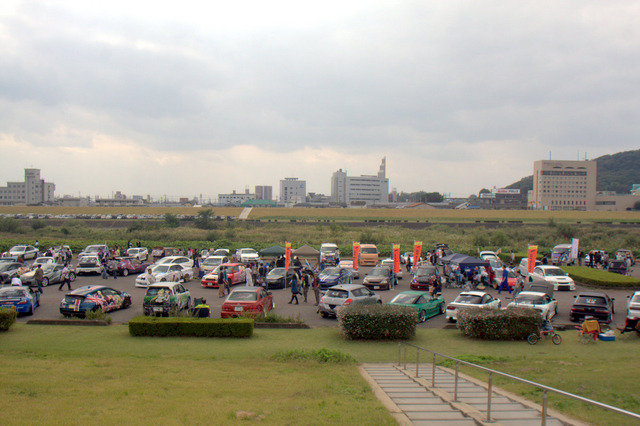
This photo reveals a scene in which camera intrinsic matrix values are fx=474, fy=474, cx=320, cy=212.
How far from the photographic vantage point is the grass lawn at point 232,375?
7176 mm

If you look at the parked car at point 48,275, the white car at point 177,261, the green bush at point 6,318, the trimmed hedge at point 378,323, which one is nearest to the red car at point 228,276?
the white car at point 177,261

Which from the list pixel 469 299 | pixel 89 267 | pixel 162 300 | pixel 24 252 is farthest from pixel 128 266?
pixel 469 299

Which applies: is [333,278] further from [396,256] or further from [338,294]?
[338,294]

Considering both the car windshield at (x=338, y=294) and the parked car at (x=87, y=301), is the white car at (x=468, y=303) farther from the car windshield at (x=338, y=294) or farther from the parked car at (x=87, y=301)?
the parked car at (x=87, y=301)

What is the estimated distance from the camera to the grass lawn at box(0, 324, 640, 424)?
7.18 m

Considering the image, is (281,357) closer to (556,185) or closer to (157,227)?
(157,227)

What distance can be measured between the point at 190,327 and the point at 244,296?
9.73ft

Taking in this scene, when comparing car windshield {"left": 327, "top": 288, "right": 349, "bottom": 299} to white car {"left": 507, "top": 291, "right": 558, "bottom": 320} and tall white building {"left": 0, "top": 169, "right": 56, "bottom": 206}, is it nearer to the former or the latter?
white car {"left": 507, "top": 291, "right": 558, "bottom": 320}

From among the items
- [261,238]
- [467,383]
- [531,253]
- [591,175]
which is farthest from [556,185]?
[467,383]

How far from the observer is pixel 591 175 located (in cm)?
16925

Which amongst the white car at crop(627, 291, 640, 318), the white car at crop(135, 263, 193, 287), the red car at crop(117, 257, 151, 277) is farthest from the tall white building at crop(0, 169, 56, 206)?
the white car at crop(627, 291, 640, 318)

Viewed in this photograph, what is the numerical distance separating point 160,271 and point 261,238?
3091 cm

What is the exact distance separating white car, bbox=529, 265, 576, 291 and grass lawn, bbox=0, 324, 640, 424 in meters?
12.4

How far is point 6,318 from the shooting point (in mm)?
15508
